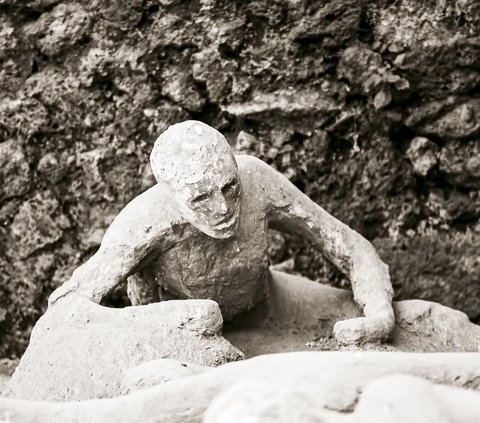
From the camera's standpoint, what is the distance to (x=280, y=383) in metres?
2.24

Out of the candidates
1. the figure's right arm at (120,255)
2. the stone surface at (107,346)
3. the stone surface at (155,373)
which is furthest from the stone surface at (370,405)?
the figure's right arm at (120,255)

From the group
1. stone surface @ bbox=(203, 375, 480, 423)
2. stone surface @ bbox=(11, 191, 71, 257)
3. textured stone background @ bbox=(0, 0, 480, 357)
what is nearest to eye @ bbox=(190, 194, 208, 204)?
stone surface @ bbox=(203, 375, 480, 423)

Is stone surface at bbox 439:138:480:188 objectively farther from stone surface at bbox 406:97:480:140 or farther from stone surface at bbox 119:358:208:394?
stone surface at bbox 119:358:208:394

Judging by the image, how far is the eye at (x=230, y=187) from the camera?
2951 millimetres

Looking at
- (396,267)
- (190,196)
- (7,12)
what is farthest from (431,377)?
(7,12)

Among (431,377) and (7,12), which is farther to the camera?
(7,12)

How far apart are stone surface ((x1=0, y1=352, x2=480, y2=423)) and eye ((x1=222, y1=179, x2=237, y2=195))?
2.00ft

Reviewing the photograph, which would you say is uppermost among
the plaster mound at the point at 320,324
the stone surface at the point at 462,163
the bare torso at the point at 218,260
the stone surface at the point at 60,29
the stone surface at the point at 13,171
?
the stone surface at the point at 60,29

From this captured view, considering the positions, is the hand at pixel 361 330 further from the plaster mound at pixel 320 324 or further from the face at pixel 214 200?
the face at pixel 214 200

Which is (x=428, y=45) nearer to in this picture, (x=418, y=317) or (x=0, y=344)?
(x=418, y=317)

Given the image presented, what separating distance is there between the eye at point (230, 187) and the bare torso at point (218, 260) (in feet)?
0.53

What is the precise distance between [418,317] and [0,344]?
1621 millimetres

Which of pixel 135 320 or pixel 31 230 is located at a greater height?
pixel 135 320

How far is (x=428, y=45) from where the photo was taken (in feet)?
13.4
